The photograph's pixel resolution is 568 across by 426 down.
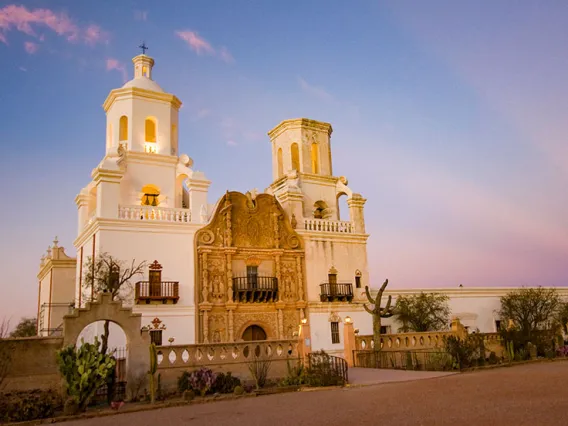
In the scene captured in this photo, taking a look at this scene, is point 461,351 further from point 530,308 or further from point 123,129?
point 123,129

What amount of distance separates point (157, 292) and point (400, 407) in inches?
606

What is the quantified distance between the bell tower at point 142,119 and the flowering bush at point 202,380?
15606 millimetres

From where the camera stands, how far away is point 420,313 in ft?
108

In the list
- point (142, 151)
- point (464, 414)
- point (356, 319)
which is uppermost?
point (142, 151)

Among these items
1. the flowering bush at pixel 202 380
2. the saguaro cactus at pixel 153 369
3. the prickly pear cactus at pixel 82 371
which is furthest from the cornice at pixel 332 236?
the prickly pear cactus at pixel 82 371

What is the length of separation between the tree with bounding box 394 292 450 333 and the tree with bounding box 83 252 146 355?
15.2 m

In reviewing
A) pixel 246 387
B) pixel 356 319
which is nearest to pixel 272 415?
pixel 246 387

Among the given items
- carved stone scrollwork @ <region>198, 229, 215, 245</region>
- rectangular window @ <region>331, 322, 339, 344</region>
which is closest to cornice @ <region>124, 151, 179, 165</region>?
carved stone scrollwork @ <region>198, 229, 215, 245</region>

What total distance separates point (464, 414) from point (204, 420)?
5627 millimetres

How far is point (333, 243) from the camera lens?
104ft

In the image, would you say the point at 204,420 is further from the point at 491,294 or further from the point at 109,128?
the point at 491,294

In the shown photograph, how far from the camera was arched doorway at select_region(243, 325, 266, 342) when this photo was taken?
28359 mm

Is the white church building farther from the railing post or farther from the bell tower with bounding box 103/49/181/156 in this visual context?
the railing post

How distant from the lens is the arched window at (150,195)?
2977cm
